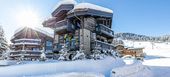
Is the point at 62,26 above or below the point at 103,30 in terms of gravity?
above

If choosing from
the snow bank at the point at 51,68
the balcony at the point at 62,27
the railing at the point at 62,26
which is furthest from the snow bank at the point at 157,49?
the snow bank at the point at 51,68

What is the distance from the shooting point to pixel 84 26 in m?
27.1

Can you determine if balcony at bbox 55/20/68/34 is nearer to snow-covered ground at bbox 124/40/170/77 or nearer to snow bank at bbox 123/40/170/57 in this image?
snow-covered ground at bbox 124/40/170/77

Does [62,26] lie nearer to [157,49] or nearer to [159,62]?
[159,62]

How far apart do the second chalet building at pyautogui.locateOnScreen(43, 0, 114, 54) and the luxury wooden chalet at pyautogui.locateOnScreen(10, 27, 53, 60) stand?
398 cm

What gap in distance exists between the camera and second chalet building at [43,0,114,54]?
87.5ft

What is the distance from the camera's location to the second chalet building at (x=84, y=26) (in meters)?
26.7

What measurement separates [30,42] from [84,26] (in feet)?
37.5

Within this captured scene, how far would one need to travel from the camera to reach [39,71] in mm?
4949

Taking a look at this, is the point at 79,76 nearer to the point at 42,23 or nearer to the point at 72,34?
the point at 72,34

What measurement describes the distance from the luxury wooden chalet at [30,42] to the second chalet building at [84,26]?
3.98 metres

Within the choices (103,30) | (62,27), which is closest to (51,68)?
(103,30)

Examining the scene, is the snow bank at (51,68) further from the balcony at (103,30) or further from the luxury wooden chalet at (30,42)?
the luxury wooden chalet at (30,42)

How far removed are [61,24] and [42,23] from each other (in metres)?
8.32
